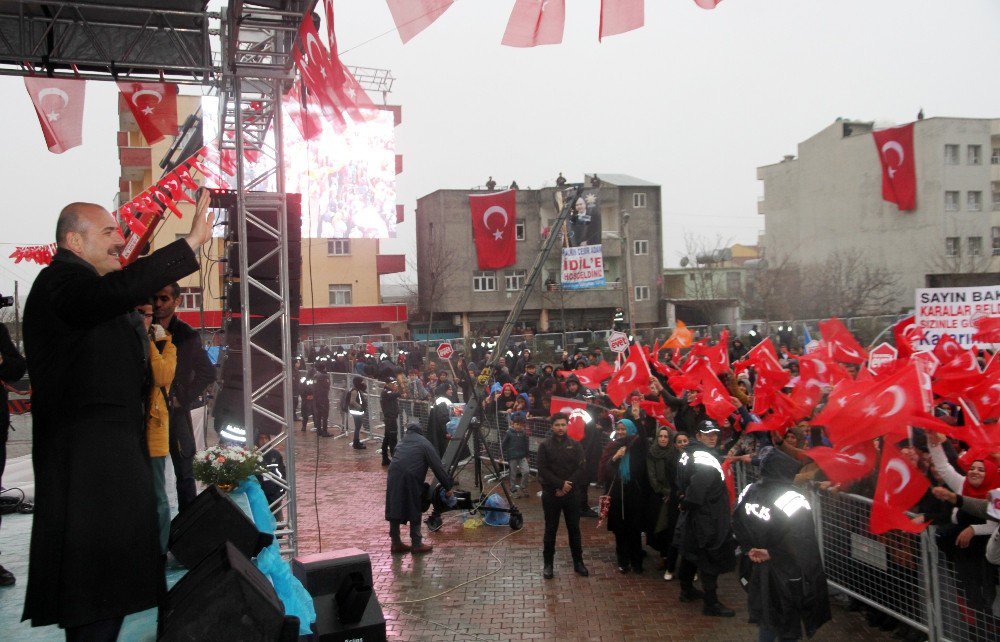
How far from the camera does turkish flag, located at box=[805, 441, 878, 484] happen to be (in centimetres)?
707

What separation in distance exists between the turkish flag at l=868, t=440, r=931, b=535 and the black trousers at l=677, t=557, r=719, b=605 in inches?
82.1

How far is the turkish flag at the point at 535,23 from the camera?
5258 millimetres

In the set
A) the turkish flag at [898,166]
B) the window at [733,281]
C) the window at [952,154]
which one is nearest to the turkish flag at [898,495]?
the turkish flag at [898,166]

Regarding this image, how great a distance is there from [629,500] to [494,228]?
39.7 m

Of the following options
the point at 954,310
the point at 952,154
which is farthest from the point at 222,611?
the point at 952,154

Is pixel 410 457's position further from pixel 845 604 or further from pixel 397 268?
pixel 397 268

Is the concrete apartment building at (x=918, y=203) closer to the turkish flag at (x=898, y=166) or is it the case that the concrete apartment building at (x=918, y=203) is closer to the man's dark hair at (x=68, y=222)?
the turkish flag at (x=898, y=166)

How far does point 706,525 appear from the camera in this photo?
315 inches

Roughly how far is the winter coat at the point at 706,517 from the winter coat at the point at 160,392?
5.50 meters

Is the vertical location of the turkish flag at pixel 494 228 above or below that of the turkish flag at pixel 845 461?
above

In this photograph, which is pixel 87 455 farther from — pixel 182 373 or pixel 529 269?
pixel 529 269

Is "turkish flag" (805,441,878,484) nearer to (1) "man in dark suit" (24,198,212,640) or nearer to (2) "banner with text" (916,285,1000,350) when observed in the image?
(2) "banner with text" (916,285,1000,350)

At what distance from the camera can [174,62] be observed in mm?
9008

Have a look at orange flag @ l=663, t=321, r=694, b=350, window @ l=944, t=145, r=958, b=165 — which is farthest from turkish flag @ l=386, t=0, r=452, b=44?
window @ l=944, t=145, r=958, b=165
